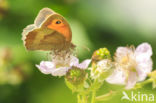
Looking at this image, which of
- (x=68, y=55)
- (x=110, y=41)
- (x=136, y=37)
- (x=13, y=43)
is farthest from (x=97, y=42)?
(x=68, y=55)

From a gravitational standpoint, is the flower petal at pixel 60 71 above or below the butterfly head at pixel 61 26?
below

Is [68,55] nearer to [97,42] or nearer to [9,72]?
[9,72]

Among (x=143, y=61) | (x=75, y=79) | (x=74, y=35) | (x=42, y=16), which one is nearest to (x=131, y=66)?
(x=143, y=61)

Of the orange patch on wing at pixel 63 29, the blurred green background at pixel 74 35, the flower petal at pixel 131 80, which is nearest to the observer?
the flower petal at pixel 131 80

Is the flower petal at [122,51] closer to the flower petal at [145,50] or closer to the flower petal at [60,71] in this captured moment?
the flower petal at [145,50]

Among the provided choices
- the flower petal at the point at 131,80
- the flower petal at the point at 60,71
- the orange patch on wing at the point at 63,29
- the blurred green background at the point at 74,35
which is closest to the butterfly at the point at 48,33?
the orange patch on wing at the point at 63,29

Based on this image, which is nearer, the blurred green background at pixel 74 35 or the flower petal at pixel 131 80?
the flower petal at pixel 131 80
